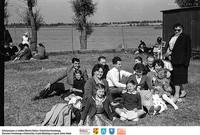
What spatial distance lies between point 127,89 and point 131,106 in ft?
1.02

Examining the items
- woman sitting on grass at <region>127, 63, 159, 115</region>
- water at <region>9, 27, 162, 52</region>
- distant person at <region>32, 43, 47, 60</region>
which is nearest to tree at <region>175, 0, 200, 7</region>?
water at <region>9, 27, 162, 52</region>

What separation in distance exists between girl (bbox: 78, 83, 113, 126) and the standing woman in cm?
228

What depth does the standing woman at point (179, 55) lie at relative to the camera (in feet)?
25.2

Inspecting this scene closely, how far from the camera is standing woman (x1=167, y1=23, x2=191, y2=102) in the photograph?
7.68 meters

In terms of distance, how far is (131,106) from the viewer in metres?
6.51

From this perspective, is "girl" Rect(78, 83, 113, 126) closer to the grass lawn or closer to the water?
the grass lawn

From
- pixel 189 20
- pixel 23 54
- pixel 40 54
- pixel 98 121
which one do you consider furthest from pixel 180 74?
pixel 189 20

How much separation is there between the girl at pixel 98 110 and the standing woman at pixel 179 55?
7.50ft

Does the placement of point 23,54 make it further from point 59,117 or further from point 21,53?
point 59,117

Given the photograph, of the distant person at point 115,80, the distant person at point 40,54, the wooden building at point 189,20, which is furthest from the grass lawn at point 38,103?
the wooden building at point 189,20

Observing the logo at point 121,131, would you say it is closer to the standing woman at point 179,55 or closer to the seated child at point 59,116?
the seated child at point 59,116

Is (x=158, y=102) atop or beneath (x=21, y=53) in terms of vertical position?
beneath

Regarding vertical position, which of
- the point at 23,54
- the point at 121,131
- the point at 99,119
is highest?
the point at 23,54

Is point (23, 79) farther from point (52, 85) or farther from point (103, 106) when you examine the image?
point (103, 106)
